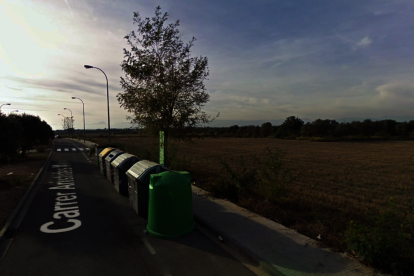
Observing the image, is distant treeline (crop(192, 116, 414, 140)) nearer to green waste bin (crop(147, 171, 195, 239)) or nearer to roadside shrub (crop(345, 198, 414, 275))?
green waste bin (crop(147, 171, 195, 239))

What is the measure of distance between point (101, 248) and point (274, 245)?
313 centimetres

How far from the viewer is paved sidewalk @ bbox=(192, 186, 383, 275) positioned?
3.61m

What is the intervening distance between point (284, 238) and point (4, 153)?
Result: 11.7 m

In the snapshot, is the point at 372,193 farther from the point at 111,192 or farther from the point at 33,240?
the point at 33,240

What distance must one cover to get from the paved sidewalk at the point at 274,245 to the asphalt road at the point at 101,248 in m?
0.37

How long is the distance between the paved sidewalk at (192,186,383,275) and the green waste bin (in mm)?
725

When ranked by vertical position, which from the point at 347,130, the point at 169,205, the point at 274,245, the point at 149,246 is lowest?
the point at 149,246

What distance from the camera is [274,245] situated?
436cm

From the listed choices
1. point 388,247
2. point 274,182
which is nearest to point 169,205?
point 274,182

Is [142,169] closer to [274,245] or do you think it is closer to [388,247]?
[274,245]

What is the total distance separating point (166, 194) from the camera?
4.87 m

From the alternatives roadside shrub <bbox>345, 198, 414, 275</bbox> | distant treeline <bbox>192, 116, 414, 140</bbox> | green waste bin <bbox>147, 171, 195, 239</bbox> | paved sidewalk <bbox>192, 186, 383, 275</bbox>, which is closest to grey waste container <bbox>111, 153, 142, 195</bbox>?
paved sidewalk <bbox>192, 186, 383, 275</bbox>

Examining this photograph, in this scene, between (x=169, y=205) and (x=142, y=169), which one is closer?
(x=169, y=205)

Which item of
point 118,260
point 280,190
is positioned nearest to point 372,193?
point 280,190
